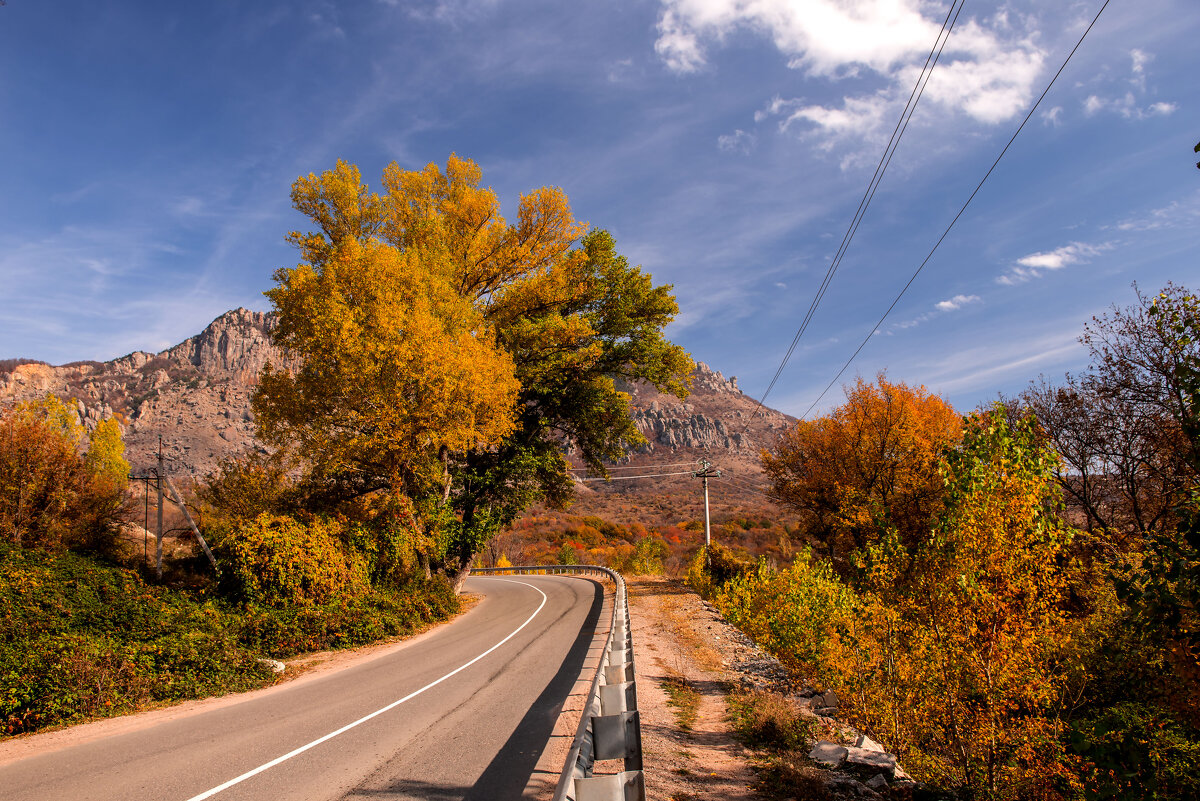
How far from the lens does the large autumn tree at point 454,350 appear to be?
17.0 metres

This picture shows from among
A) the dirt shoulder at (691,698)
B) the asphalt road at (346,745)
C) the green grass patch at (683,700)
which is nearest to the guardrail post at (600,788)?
the dirt shoulder at (691,698)

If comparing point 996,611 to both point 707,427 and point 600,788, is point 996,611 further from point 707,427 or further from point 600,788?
point 707,427

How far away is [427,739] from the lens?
23.5 ft

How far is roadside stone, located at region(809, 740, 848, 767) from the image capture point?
605cm

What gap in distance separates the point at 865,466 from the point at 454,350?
20.6 metres

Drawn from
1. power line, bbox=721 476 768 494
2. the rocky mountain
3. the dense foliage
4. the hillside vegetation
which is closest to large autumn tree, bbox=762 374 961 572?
the hillside vegetation

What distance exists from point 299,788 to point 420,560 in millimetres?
16655

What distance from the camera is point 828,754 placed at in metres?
6.15

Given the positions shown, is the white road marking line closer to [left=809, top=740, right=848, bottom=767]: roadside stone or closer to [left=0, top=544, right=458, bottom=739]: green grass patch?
[left=0, top=544, right=458, bottom=739]: green grass patch

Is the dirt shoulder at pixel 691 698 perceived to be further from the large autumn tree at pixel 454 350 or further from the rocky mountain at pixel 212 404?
the rocky mountain at pixel 212 404

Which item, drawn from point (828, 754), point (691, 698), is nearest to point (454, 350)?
point (691, 698)

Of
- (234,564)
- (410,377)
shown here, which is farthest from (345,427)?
(234,564)

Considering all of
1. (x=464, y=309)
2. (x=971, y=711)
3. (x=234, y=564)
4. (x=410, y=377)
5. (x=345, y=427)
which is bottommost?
(x=971, y=711)

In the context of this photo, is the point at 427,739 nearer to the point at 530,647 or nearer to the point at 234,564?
the point at 530,647
